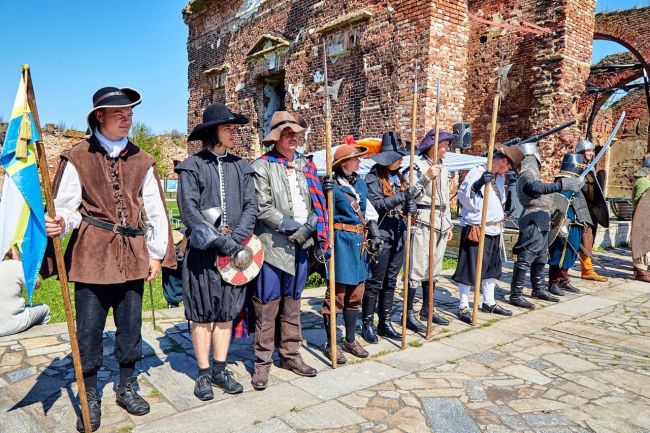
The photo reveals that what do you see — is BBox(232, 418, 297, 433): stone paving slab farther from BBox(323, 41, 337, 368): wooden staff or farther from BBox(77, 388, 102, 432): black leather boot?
BBox(323, 41, 337, 368): wooden staff

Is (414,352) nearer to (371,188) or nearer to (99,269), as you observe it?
(371,188)

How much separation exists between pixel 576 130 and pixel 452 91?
3262 millimetres

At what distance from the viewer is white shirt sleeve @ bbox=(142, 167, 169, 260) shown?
10.5 feet

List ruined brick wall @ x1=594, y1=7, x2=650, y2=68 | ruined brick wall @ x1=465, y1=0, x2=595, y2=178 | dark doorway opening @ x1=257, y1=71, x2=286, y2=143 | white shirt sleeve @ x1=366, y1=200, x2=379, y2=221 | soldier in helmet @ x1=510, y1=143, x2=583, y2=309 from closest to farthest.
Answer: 1. white shirt sleeve @ x1=366, y1=200, x2=379, y2=221
2. soldier in helmet @ x1=510, y1=143, x2=583, y2=309
3. ruined brick wall @ x1=465, y1=0, x2=595, y2=178
4. ruined brick wall @ x1=594, y1=7, x2=650, y2=68
5. dark doorway opening @ x1=257, y1=71, x2=286, y2=143

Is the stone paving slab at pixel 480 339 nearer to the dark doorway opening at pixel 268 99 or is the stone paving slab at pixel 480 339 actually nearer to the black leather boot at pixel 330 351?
the black leather boot at pixel 330 351

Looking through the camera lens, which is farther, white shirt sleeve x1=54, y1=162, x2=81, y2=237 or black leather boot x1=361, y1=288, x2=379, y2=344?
black leather boot x1=361, y1=288, x2=379, y2=344

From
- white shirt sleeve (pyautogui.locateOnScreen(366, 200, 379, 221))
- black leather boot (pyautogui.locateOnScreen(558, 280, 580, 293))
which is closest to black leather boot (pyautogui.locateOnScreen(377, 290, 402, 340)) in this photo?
white shirt sleeve (pyautogui.locateOnScreen(366, 200, 379, 221))

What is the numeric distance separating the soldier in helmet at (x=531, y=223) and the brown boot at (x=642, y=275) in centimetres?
233

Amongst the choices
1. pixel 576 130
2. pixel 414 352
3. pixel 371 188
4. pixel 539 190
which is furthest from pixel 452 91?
pixel 414 352

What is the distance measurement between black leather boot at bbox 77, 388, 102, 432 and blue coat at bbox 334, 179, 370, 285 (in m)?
1.93

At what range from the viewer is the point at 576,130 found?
10711 millimetres

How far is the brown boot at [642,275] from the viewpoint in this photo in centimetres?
762

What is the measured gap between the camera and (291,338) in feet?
12.6

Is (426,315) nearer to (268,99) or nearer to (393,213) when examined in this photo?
(393,213)
